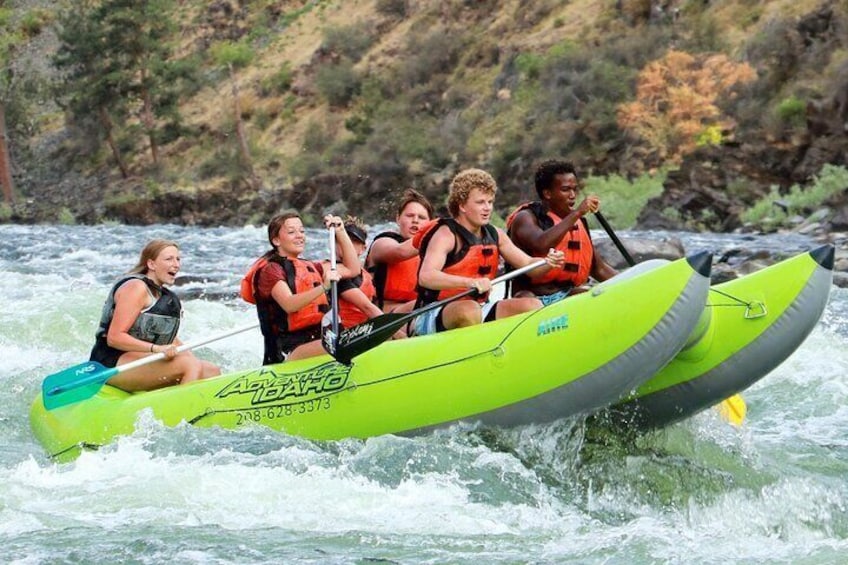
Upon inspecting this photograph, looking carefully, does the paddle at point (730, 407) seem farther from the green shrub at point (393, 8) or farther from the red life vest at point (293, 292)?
the green shrub at point (393, 8)

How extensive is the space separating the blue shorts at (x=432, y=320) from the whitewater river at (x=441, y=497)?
56 centimetres

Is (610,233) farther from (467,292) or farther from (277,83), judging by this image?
(277,83)

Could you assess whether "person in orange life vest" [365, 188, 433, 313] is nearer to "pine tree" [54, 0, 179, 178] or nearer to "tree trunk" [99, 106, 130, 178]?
"pine tree" [54, 0, 179, 178]

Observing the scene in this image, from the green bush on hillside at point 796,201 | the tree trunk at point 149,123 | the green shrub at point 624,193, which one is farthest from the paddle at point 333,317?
the tree trunk at point 149,123

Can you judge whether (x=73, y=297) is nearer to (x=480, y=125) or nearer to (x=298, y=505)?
(x=298, y=505)

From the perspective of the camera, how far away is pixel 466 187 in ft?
19.2

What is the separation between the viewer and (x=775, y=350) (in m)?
5.59

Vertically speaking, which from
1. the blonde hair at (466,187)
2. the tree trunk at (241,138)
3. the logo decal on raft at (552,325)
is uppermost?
the tree trunk at (241,138)

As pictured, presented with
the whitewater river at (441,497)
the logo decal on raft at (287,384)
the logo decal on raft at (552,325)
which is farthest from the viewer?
the logo decal on raft at (287,384)

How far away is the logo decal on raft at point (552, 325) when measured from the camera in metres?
5.38

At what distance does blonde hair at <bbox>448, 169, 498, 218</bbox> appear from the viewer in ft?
19.2

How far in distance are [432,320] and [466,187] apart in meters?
0.65

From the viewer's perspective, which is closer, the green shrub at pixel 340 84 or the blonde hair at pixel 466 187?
the blonde hair at pixel 466 187

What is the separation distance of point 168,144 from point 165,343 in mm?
29310
